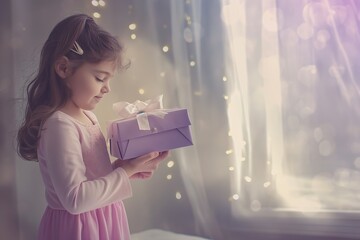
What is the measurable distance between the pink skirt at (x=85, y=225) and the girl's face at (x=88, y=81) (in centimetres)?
23

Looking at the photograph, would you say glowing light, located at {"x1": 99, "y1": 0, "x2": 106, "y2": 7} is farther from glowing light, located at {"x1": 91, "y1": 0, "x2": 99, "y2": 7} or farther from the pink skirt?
the pink skirt

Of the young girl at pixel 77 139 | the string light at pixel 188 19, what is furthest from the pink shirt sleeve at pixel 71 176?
the string light at pixel 188 19

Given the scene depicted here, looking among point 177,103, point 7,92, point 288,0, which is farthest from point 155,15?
point 7,92

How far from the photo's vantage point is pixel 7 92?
121 centimetres

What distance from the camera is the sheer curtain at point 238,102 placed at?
1.27m

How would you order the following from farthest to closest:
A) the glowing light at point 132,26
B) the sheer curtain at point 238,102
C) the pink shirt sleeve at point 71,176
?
the glowing light at point 132,26 < the sheer curtain at point 238,102 < the pink shirt sleeve at point 71,176

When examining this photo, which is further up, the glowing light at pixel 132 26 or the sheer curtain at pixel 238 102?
the glowing light at pixel 132 26

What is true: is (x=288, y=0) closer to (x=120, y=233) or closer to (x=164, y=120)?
(x=164, y=120)

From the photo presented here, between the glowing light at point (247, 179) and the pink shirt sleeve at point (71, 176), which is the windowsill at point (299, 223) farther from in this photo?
the pink shirt sleeve at point (71, 176)

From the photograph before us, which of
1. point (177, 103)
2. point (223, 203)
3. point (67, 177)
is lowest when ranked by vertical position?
point (223, 203)

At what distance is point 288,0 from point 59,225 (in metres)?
0.90

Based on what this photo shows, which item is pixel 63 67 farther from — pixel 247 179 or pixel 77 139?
pixel 247 179

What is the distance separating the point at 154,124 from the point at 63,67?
0.23 meters

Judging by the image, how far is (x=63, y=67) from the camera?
3.10 feet
